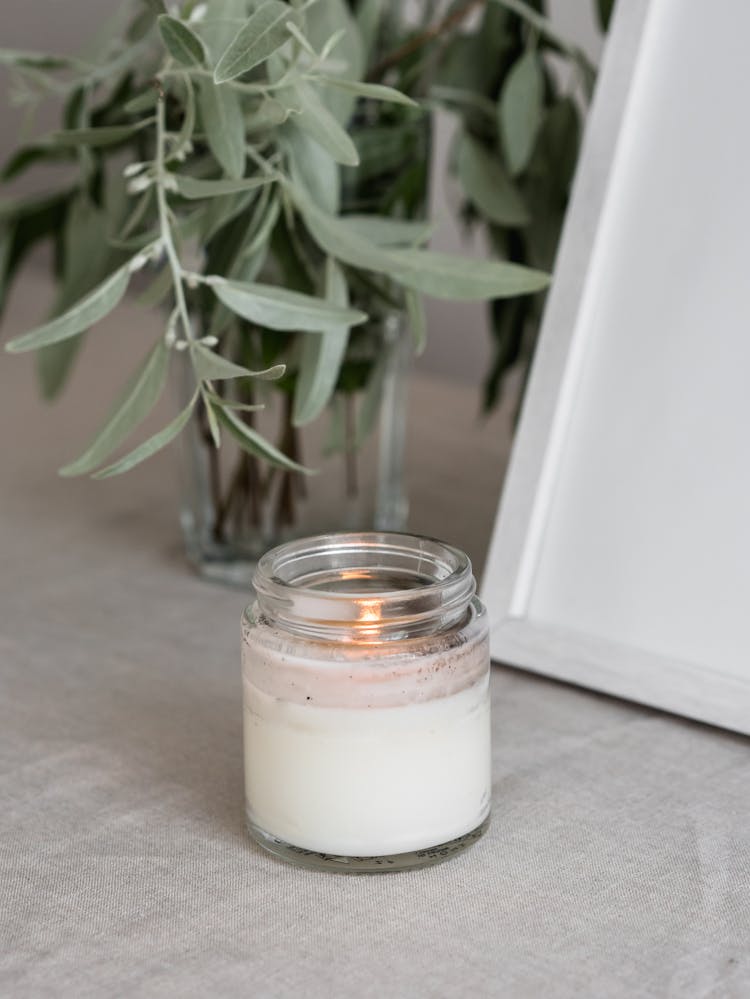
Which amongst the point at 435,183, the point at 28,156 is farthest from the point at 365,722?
the point at 435,183

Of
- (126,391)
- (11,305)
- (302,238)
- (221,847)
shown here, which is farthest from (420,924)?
(11,305)

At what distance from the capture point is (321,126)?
0.52 meters

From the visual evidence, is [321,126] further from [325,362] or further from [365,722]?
[365,722]

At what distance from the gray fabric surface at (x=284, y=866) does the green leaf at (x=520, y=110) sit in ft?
0.85

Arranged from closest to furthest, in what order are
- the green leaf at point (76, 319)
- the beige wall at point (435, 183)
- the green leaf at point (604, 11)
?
the green leaf at point (76, 319)
the green leaf at point (604, 11)
the beige wall at point (435, 183)

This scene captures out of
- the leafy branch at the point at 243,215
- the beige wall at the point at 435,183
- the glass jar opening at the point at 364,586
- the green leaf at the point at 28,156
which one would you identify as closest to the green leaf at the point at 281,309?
the leafy branch at the point at 243,215

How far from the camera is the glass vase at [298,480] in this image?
2.35 feet

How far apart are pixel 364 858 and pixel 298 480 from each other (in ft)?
1.10

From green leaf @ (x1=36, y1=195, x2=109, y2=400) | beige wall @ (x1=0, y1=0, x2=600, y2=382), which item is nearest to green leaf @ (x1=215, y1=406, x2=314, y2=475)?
green leaf @ (x1=36, y1=195, x2=109, y2=400)

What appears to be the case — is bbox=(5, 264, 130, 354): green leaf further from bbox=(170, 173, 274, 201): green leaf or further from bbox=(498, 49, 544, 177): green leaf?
bbox=(498, 49, 544, 177): green leaf

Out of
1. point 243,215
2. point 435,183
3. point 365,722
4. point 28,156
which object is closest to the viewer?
point 365,722

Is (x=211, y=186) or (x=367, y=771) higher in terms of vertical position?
(x=211, y=186)

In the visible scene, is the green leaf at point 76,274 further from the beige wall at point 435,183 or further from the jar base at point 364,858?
the beige wall at point 435,183

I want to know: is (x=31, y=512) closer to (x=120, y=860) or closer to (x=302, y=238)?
(x=302, y=238)
